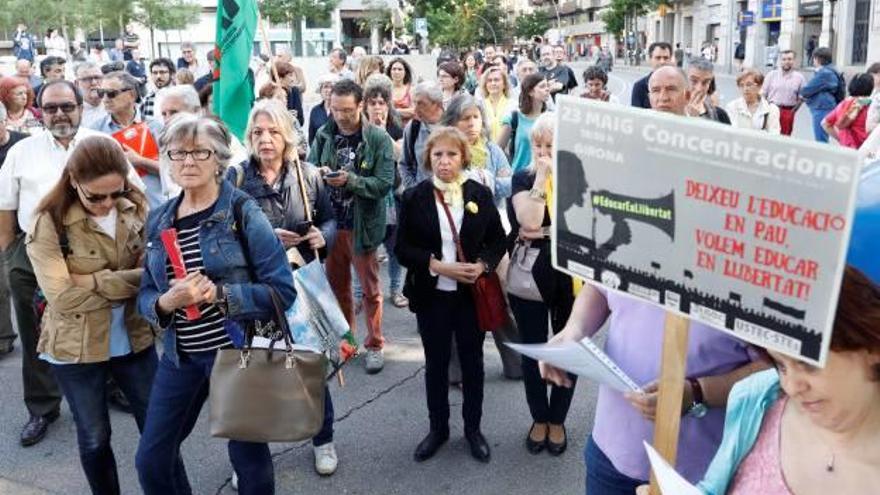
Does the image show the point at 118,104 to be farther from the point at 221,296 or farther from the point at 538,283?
the point at 538,283

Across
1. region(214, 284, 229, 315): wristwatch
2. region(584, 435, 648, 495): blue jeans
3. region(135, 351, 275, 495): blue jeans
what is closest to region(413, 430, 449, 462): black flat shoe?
region(135, 351, 275, 495): blue jeans

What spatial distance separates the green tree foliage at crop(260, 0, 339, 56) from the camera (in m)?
35.3

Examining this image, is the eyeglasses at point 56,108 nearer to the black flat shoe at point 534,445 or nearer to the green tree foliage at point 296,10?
the black flat shoe at point 534,445

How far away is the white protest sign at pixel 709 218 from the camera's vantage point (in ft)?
4.17

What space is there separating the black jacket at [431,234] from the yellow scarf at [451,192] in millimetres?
29

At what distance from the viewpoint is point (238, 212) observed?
2.89 meters

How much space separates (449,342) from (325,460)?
873 millimetres

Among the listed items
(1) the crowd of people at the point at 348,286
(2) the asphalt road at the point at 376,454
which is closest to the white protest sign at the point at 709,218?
(1) the crowd of people at the point at 348,286

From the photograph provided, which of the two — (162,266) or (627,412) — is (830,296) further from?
(162,266)

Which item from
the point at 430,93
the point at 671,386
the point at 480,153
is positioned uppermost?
the point at 430,93

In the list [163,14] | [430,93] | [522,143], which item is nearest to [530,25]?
[163,14]

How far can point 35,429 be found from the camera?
434 cm

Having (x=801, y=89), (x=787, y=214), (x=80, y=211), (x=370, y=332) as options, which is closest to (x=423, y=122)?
(x=370, y=332)

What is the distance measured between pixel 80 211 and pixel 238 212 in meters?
0.78
